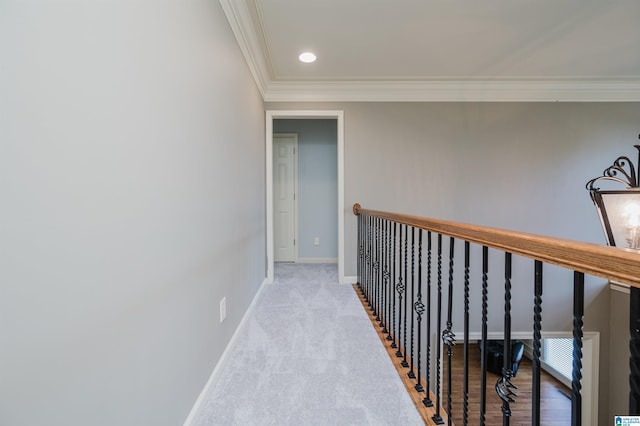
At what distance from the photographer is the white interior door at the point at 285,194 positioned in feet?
13.6

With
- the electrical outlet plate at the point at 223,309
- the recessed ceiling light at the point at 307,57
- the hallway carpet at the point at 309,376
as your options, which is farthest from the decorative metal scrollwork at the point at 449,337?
the recessed ceiling light at the point at 307,57

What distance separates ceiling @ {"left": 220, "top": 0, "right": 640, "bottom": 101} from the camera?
6.43ft

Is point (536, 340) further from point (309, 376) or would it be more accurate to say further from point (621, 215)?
point (309, 376)

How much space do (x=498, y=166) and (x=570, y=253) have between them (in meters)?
3.23

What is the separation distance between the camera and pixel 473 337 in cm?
333

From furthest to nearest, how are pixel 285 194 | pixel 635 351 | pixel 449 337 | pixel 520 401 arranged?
pixel 285 194
pixel 520 401
pixel 449 337
pixel 635 351

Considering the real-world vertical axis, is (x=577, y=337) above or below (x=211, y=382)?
above

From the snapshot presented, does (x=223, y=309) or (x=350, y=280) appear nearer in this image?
(x=223, y=309)

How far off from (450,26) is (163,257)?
8.34ft

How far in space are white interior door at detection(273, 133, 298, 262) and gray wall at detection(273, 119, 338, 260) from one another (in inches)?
3.6

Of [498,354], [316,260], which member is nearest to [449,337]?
[316,260]

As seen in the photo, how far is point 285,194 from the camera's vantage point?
4.21 meters

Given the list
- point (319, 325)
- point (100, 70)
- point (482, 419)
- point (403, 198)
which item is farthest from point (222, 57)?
point (403, 198)

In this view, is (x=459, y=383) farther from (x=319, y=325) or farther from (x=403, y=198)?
(x=319, y=325)
